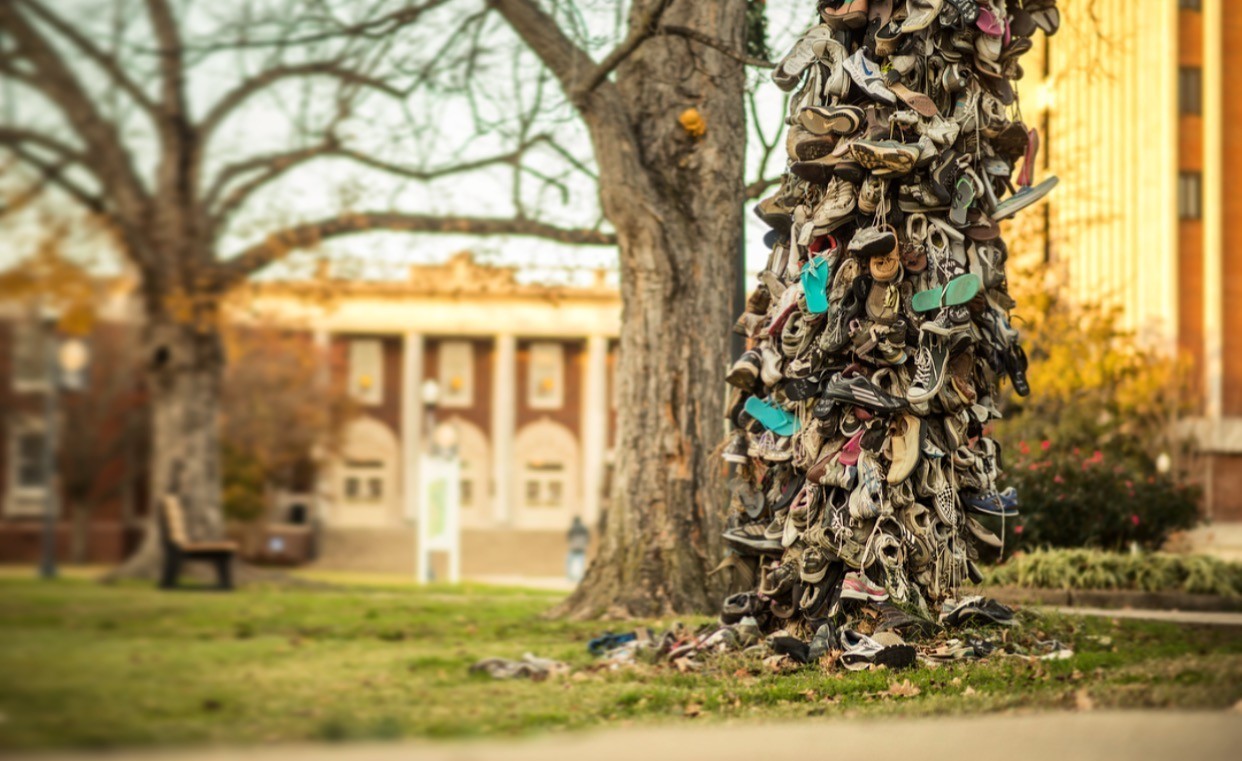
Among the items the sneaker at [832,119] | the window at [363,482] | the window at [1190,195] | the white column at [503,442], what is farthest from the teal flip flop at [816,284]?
the window at [1190,195]

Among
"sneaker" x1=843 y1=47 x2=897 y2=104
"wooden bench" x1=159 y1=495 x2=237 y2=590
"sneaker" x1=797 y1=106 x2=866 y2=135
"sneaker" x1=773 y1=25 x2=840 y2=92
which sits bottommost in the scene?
"wooden bench" x1=159 y1=495 x2=237 y2=590

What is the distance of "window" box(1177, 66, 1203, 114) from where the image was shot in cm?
4872

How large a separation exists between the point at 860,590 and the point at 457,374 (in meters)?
37.2

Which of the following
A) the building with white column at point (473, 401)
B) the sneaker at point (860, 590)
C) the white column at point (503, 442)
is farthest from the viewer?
the white column at point (503, 442)

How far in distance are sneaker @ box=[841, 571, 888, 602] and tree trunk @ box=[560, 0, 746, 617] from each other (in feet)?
10.5

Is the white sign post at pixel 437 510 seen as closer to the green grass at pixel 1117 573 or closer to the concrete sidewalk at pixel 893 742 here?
the green grass at pixel 1117 573

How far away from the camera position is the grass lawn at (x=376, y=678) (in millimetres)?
4324

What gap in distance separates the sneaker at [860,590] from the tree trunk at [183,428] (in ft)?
15.0

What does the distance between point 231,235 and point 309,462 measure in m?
5.60

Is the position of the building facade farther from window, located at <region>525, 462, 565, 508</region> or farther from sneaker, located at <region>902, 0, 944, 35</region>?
sneaker, located at <region>902, 0, 944, 35</region>

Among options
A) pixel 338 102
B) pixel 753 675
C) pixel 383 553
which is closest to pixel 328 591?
pixel 753 675

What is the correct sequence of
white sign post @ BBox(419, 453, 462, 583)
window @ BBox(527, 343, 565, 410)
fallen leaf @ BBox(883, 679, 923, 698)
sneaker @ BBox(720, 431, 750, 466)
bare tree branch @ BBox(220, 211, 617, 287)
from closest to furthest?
bare tree branch @ BBox(220, 211, 617, 287)
fallen leaf @ BBox(883, 679, 923, 698)
sneaker @ BBox(720, 431, 750, 466)
white sign post @ BBox(419, 453, 462, 583)
window @ BBox(527, 343, 565, 410)

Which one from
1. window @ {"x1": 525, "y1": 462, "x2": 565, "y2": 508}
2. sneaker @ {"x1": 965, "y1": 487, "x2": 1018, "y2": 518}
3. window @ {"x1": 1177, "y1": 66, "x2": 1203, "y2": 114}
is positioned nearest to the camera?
sneaker @ {"x1": 965, "y1": 487, "x2": 1018, "y2": 518}

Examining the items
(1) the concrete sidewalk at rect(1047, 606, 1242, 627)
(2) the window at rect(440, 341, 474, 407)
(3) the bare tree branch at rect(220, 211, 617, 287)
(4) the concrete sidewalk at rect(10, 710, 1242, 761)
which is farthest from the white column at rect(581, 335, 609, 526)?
(4) the concrete sidewalk at rect(10, 710, 1242, 761)
